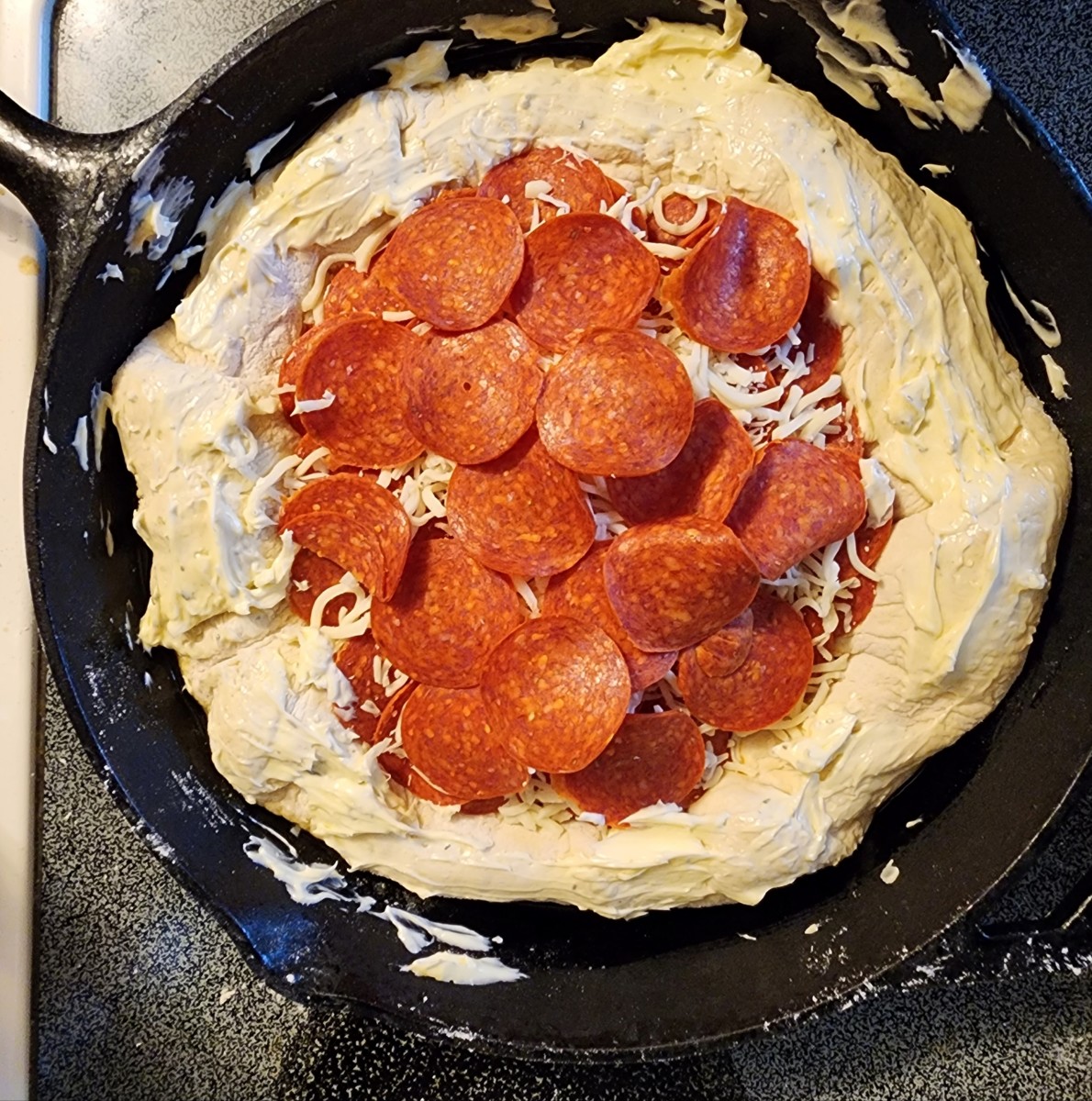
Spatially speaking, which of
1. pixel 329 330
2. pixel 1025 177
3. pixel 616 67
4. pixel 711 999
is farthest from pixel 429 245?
pixel 711 999

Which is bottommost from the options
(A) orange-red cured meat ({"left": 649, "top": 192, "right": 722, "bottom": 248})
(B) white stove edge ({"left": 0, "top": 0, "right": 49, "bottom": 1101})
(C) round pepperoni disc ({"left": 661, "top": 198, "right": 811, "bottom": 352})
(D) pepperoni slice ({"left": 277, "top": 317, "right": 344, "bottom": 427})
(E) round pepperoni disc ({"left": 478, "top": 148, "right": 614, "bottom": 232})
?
(B) white stove edge ({"left": 0, "top": 0, "right": 49, "bottom": 1101})

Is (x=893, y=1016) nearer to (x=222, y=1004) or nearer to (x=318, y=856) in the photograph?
(x=318, y=856)

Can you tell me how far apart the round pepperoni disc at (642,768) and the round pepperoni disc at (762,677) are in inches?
2.2

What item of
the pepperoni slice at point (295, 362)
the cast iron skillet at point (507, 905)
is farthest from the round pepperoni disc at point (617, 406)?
the cast iron skillet at point (507, 905)

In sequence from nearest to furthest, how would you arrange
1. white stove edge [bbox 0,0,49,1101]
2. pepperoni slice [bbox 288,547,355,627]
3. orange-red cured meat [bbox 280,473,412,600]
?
orange-red cured meat [bbox 280,473,412,600] < pepperoni slice [bbox 288,547,355,627] < white stove edge [bbox 0,0,49,1101]

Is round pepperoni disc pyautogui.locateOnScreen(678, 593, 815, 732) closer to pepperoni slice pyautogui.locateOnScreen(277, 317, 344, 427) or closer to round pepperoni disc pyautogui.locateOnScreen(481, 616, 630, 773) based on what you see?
round pepperoni disc pyautogui.locateOnScreen(481, 616, 630, 773)

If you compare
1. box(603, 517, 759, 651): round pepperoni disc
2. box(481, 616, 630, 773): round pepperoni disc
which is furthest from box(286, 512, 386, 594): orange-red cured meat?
box(603, 517, 759, 651): round pepperoni disc

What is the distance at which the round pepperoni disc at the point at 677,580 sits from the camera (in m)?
1.31

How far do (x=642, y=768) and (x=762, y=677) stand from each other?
227 mm

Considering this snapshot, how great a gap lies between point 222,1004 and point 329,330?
1.24m

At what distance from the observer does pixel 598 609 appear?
142cm

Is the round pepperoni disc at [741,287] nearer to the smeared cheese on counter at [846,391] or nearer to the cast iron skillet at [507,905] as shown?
the smeared cheese on counter at [846,391]

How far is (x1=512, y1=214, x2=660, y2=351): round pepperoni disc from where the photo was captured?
4.42ft

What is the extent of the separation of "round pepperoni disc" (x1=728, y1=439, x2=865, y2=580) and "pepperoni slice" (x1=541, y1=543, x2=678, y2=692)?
200 mm
